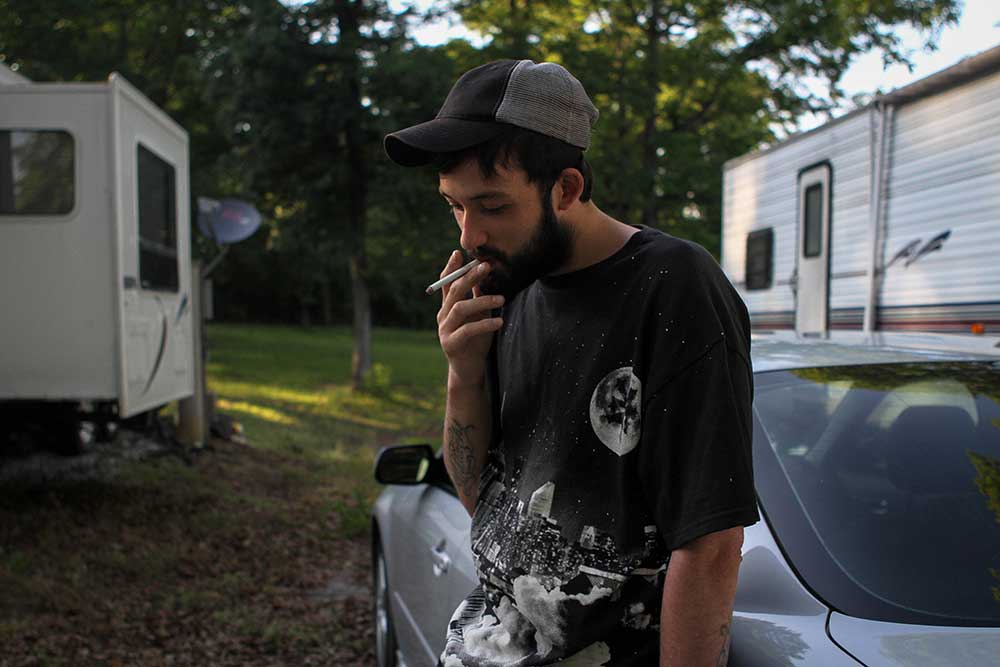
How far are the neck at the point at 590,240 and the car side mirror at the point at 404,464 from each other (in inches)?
68.5

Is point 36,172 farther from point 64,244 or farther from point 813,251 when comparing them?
point 813,251

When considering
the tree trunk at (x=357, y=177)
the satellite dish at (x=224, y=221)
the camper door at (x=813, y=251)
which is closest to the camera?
the camper door at (x=813, y=251)

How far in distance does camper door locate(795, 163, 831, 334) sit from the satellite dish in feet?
15.7

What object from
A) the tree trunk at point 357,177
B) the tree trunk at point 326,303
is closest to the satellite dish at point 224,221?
the tree trunk at point 357,177

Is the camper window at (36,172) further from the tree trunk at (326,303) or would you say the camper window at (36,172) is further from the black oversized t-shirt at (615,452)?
the tree trunk at (326,303)

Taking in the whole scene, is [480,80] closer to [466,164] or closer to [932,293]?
[466,164]

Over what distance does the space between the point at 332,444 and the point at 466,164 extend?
908 cm

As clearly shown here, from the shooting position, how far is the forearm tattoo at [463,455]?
1.75 metres

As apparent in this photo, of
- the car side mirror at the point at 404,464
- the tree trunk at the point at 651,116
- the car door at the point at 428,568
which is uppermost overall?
the tree trunk at the point at 651,116

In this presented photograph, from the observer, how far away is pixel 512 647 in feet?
5.10

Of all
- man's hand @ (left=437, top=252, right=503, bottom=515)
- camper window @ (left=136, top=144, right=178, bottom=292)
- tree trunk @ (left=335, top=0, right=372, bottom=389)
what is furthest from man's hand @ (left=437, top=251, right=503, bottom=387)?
tree trunk @ (left=335, top=0, right=372, bottom=389)

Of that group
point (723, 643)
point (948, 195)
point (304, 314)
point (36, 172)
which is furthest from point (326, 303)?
point (723, 643)

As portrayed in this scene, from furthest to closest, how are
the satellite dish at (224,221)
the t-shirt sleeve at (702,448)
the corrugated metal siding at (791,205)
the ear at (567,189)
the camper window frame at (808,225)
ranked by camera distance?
the satellite dish at (224,221), the camper window frame at (808,225), the corrugated metal siding at (791,205), the ear at (567,189), the t-shirt sleeve at (702,448)

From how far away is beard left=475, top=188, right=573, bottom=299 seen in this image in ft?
4.91
